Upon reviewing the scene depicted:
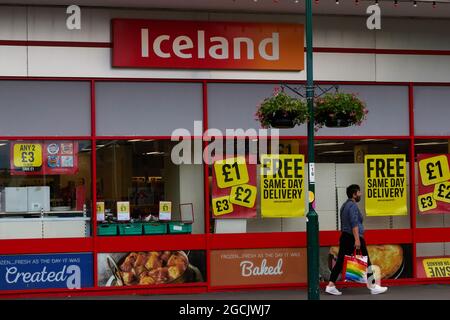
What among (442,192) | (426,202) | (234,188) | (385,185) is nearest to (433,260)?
(426,202)

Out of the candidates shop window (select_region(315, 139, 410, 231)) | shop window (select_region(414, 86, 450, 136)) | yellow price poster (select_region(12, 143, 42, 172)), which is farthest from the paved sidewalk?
shop window (select_region(414, 86, 450, 136))

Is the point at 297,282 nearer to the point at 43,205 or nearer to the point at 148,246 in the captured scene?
the point at 148,246

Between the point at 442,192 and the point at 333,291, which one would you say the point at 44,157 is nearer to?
the point at 333,291

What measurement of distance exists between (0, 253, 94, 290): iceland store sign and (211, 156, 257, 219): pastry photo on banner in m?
2.53

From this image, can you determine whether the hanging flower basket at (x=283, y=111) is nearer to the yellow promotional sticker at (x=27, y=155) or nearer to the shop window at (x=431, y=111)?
the shop window at (x=431, y=111)

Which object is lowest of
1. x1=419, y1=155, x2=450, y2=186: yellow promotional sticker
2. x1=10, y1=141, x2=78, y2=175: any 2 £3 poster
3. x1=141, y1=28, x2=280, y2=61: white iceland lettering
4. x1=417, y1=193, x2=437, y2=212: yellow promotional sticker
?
x1=417, y1=193, x2=437, y2=212: yellow promotional sticker

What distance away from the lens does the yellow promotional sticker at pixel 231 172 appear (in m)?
16.4

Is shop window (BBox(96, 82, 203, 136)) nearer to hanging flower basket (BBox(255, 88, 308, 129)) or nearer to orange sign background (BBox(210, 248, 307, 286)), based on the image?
hanging flower basket (BBox(255, 88, 308, 129))

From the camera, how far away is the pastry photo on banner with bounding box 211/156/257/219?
16344mm

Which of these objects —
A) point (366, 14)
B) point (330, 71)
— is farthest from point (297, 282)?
point (366, 14)

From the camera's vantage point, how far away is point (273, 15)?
54.5 ft

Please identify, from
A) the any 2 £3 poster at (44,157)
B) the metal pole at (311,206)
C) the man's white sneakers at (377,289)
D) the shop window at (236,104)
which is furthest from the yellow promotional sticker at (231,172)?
the man's white sneakers at (377,289)

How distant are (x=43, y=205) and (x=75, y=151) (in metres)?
1.09

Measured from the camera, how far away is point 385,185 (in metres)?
17.0
